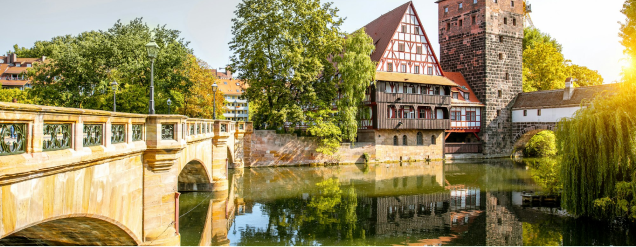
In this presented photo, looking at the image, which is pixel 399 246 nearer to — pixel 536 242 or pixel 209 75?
pixel 536 242

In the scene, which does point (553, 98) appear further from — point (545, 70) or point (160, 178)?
point (160, 178)

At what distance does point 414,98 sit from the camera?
3734 centimetres

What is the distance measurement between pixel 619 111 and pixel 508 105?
32.0 meters

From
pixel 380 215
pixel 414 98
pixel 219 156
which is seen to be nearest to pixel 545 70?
pixel 414 98

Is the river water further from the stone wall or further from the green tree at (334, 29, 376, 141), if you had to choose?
the green tree at (334, 29, 376, 141)

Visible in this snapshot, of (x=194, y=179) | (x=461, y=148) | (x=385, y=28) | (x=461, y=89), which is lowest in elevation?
(x=194, y=179)

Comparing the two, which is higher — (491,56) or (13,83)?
(13,83)

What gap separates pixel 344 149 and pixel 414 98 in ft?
24.5

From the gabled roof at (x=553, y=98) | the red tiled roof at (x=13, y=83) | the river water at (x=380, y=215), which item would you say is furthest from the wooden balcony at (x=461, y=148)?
the red tiled roof at (x=13, y=83)

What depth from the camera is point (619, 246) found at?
12.4m

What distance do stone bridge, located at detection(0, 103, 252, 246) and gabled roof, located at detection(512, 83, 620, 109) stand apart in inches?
1433

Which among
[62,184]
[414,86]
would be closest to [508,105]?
[414,86]

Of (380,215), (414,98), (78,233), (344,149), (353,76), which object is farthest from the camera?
(414,98)

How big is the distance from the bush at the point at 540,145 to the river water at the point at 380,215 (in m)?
16.3
